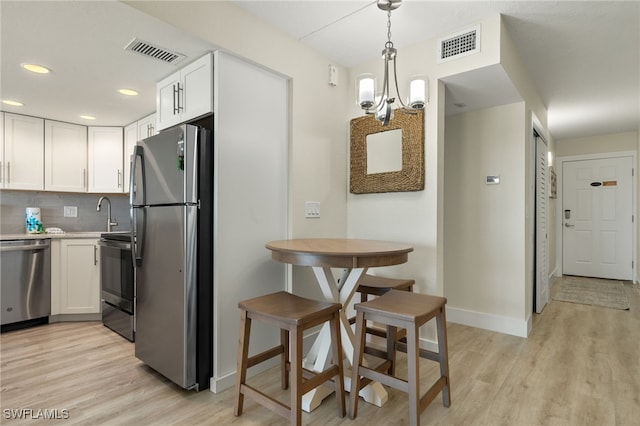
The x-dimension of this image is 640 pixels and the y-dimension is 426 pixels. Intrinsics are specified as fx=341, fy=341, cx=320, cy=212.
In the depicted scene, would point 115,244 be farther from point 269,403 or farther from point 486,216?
point 486,216

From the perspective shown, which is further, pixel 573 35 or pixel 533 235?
pixel 533 235

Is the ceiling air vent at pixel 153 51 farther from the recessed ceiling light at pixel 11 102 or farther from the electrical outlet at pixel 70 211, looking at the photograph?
the electrical outlet at pixel 70 211

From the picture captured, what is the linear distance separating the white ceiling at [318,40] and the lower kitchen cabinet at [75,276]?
1.37m

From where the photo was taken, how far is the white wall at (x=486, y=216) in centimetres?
309

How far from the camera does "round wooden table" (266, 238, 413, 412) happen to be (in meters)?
1.71

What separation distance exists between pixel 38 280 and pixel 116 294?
3.10ft

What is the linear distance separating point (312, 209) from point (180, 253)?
1091 mm

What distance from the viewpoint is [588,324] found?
11.1 ft

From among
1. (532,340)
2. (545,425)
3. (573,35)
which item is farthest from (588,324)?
(573,35)

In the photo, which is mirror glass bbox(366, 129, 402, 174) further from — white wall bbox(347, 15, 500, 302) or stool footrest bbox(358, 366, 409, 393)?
stool footrest bbox(358, 366, 409, 393)

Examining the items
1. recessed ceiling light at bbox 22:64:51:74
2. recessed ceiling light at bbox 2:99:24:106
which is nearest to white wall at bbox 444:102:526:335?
recessed ceiling light at bbox 22:64:51:74

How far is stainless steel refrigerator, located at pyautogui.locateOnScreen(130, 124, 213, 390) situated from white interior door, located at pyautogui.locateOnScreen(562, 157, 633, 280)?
628 cm

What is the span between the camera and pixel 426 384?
7.14 ft

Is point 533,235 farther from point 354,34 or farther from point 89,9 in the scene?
point 89,9
